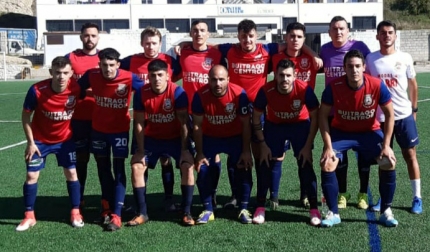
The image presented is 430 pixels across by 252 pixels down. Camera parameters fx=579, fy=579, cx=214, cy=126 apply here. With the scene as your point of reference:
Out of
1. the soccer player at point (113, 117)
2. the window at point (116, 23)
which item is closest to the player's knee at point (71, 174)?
the soccer player at point (113, 117)

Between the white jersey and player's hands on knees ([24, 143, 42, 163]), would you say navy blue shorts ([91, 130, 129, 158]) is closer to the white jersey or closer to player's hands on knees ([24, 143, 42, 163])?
player's hands on knees ([24, 143, 42, 163])

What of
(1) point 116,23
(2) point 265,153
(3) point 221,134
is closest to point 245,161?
(2) point 265,153

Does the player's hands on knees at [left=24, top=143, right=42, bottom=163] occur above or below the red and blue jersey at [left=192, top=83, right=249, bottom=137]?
below

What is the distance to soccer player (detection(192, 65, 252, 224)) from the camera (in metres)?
5.41

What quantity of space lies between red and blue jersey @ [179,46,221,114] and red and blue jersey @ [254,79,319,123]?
86 cm

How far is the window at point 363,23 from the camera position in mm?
51688

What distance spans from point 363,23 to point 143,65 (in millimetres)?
48609

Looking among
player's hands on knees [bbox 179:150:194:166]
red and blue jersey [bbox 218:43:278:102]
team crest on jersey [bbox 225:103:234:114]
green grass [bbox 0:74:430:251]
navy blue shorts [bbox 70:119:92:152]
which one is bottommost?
green grass [bbox 0:74:430:251]

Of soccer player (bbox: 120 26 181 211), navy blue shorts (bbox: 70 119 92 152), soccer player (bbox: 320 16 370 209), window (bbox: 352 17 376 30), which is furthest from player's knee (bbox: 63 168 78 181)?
window (bbox: 352 17 376 30)

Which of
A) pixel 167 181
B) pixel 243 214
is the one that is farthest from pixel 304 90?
pixel 167 181

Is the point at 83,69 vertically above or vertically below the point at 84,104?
above

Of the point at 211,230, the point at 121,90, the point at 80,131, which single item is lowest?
the point at 211,230

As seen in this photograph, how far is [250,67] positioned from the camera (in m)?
5.92

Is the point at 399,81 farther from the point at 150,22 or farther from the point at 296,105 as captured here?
the point at 150,22
